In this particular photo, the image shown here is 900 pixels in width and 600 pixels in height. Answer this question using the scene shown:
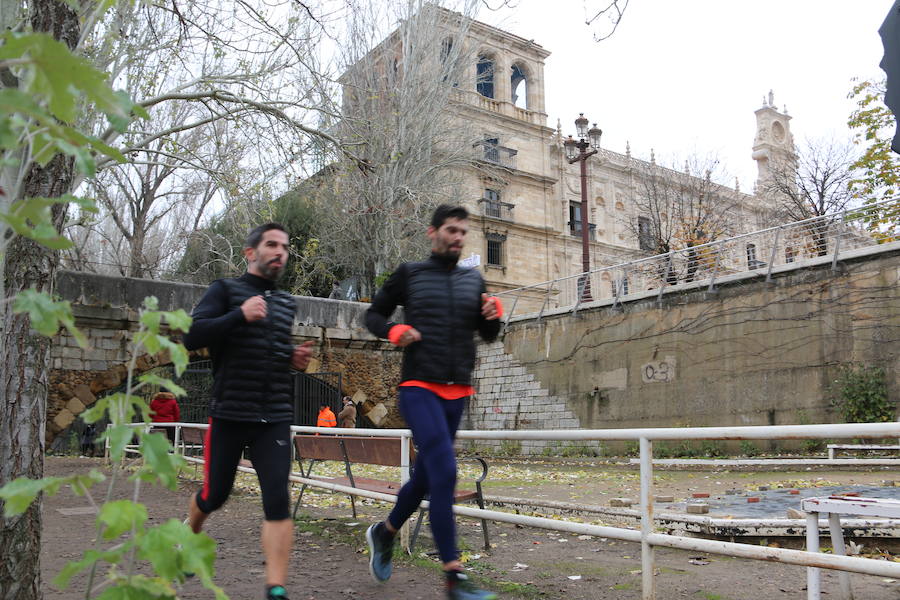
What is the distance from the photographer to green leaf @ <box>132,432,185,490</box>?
1461 millimetres

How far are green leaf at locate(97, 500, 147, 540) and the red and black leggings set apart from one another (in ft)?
6.05

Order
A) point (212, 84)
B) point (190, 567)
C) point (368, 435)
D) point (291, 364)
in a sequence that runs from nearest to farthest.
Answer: point (190, 567) < point (291, 364) < point (368, 435) < point (212, 84)

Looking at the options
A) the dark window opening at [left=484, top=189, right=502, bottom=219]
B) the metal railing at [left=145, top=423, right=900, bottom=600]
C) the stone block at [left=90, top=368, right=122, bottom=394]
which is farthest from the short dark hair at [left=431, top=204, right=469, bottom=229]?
the dark window opening at [left=484, top=189, right=502, bottom=219]

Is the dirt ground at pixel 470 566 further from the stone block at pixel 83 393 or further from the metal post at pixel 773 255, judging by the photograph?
the metal post at pixel 773 255

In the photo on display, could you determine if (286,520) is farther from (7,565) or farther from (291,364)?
(7,565)

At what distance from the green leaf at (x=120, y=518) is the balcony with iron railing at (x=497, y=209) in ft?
109

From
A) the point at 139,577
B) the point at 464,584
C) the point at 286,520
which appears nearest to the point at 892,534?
the point at 464,584

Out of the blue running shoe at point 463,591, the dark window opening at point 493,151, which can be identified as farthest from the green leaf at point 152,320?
the dark window opening at point 493,151

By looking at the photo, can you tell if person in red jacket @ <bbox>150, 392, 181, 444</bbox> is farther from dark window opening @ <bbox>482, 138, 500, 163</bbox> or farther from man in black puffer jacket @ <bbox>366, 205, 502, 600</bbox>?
dark window opening @ <bbox>482, 138, 500, 163</bbox>

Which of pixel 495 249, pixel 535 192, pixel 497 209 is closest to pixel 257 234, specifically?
pixel 495 249

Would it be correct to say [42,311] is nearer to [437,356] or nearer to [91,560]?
[91,560]

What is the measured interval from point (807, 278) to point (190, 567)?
611 inches

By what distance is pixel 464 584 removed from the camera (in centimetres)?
300

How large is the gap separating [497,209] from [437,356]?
32603mm
